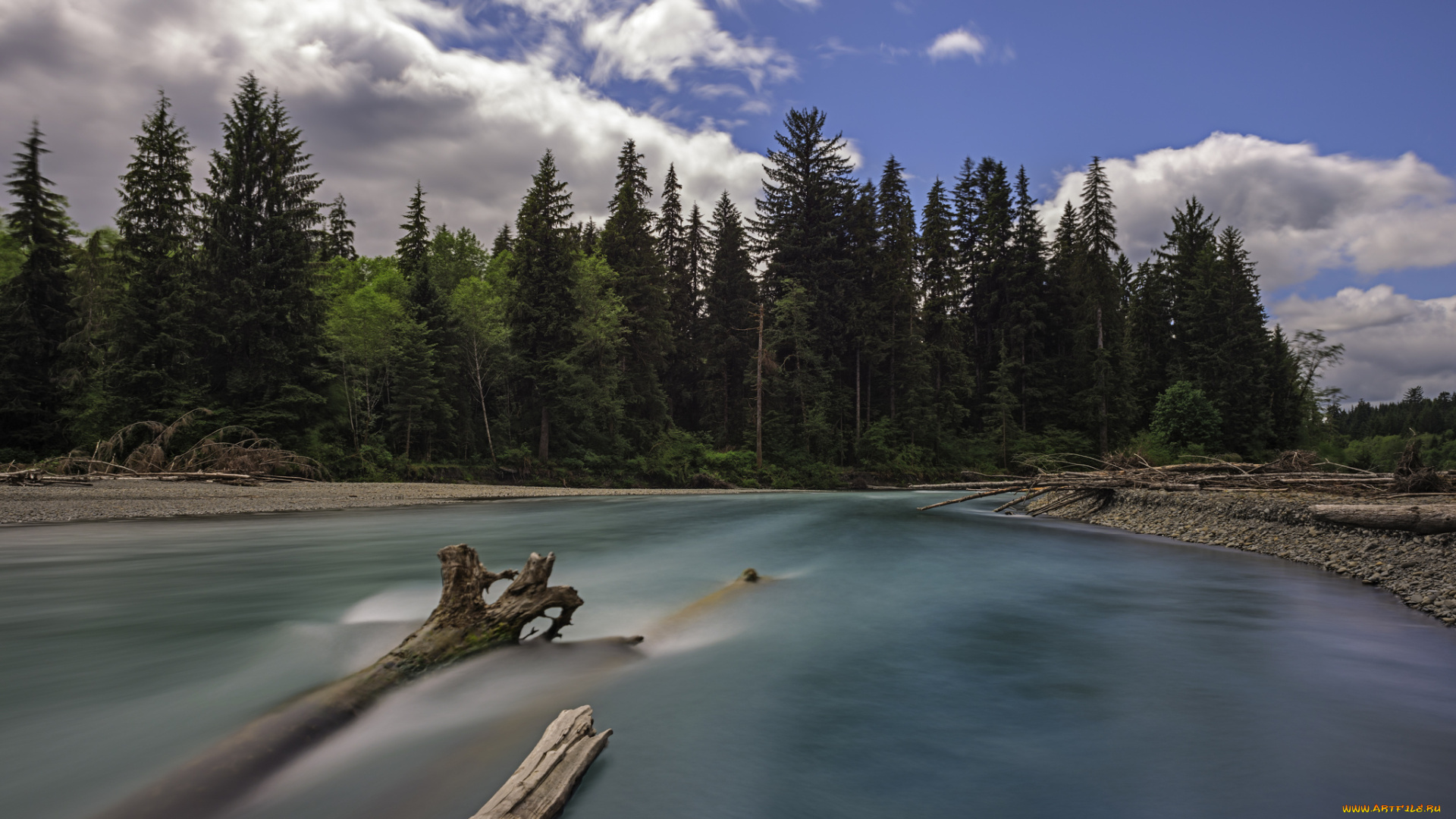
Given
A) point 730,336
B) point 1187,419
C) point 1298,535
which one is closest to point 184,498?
point 1298,535

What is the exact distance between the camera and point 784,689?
4.87 meters

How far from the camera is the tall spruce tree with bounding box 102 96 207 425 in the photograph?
985 inches

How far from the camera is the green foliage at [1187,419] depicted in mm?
40375

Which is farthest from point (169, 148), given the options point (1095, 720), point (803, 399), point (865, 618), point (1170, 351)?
point (1170, 351)

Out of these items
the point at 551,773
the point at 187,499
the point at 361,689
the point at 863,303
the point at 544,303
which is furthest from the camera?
the point at 863,303

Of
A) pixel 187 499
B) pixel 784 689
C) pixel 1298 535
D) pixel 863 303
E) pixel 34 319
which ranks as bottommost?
pixel 784 689

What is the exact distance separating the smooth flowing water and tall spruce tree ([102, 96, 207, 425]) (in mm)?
19834

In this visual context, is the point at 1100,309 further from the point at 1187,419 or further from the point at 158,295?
the point at 158,295

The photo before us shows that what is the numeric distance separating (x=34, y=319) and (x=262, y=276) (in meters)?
10.9

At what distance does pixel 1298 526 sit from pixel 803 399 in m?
31.7

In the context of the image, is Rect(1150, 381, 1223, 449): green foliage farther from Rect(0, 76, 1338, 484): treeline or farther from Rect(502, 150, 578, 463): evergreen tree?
Rect(502, 150, 578, 463): evergreen tree

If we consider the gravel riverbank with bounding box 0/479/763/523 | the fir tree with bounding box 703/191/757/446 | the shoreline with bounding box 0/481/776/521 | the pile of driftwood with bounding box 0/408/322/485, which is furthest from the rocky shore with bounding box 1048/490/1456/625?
the fir tree with bounding box 703/191/757/446

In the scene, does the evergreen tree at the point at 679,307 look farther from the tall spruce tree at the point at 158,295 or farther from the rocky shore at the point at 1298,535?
the rocky shore at the point at 1298,535

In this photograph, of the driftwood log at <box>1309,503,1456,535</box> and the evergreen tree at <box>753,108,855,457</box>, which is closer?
the driftwood log at <box>1309,503,1456,535</box>
